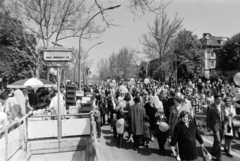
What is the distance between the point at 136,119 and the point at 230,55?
4703cm

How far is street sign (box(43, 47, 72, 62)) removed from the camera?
6.43 m

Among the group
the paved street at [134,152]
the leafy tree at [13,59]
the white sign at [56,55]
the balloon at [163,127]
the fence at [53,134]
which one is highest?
the leafy tree at [13,59]

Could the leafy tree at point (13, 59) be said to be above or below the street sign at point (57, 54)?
above

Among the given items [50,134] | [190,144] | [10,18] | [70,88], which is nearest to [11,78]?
[10,18]

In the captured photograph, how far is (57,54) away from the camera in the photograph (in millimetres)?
6543

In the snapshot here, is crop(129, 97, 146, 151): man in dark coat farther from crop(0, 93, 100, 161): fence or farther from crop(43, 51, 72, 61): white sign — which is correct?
crop(43, 51, 72, 61): white sign

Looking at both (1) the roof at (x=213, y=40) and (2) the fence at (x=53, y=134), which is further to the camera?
(1) the roof at (x=213, y=40)

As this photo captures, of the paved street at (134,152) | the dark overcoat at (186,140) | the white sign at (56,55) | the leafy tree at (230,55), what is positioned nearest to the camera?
the dark overcoat at (186,140)

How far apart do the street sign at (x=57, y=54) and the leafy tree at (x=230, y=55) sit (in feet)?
151

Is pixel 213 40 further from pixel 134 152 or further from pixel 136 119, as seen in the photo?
pixel 134 152

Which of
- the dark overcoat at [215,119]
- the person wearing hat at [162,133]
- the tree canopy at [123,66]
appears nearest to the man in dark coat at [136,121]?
the person wearing hat at [162,133]

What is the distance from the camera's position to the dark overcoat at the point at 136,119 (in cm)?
668

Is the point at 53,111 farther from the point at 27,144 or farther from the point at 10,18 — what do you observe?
the point at 10,18

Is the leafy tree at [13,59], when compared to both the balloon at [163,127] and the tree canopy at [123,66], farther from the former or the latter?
the balloon at [163,127]
